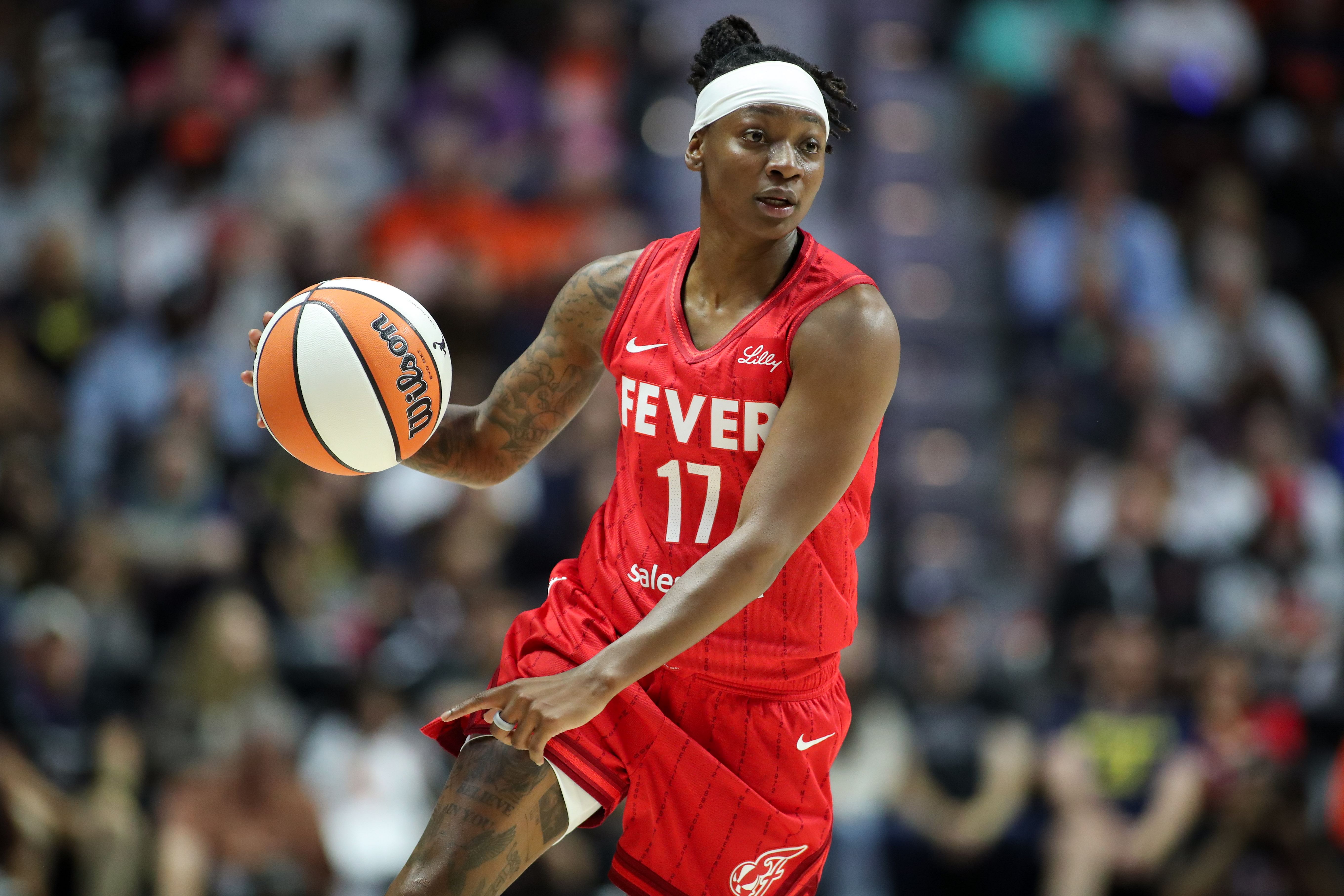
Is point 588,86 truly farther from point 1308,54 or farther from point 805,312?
point 805,312

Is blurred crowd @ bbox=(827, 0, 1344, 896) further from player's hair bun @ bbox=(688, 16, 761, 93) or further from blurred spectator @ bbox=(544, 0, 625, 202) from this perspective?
player's hair bun @ bbox=(688, 16, 761, 93)

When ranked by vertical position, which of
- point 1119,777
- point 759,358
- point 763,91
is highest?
point 763,91

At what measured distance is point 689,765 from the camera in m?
4.50

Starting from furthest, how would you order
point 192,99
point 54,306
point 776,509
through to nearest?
point 192,99 < point 54,306 < point 776,509

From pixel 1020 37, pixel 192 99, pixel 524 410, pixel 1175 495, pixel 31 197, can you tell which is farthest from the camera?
pixel 1020 37

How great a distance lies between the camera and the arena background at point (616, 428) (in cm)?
875

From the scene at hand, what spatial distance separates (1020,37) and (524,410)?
30.8 feet

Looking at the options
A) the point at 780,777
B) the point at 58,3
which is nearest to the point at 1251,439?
the point at 780,777

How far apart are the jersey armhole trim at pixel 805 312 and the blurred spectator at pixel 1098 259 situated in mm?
7514

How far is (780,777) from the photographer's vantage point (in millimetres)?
4602

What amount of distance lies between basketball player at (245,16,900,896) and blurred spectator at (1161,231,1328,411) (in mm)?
7328

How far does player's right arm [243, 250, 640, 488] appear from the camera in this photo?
4926 mm

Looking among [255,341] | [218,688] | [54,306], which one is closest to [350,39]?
[54,306]

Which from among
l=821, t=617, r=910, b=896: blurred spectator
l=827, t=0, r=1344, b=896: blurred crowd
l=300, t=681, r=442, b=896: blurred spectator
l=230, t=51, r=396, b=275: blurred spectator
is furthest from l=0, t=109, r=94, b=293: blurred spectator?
l=827, t=0, r=1344, b=896: blurred crowd
